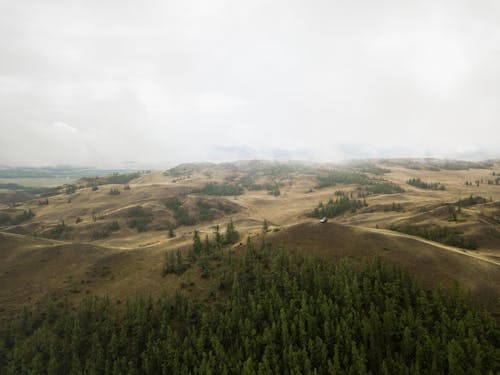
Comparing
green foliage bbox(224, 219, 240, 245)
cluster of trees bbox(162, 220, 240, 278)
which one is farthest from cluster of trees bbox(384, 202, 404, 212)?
cluster of trees bbox(162, 220, 240, 278)

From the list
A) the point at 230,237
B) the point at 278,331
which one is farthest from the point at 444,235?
the point at 230,237

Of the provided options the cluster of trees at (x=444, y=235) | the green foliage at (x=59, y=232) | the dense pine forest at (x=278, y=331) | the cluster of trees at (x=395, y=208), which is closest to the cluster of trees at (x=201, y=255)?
the dense pine forest at (x=278, y=331)

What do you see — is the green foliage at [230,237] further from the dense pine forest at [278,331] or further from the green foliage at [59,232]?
the green foliage at [59,232]

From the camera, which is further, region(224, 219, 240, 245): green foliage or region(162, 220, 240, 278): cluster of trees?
region(224, 219, 240, 245): green foliage

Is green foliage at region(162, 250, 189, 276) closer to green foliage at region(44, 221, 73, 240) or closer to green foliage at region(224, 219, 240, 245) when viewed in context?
green foliage at region(224, 219, 240, 245)

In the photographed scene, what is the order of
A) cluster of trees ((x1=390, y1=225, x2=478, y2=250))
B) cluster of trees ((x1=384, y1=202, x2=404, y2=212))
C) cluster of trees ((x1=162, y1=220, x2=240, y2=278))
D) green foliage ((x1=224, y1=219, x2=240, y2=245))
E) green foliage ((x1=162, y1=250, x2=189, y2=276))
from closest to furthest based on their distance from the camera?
cluster of trees ((x1=162, y1=220, x2=240, y2=278)), green foliage ((x1=162, y1=250, x2=189, y2=276)), cluster of trees ((x1=390, y1=225, x2=478, y2=250)), green foliage ((x1=224, y1=219, x2=240, y2=245)), cluster of trees ((x1=384, y1=202, x2=404, y2=212))
